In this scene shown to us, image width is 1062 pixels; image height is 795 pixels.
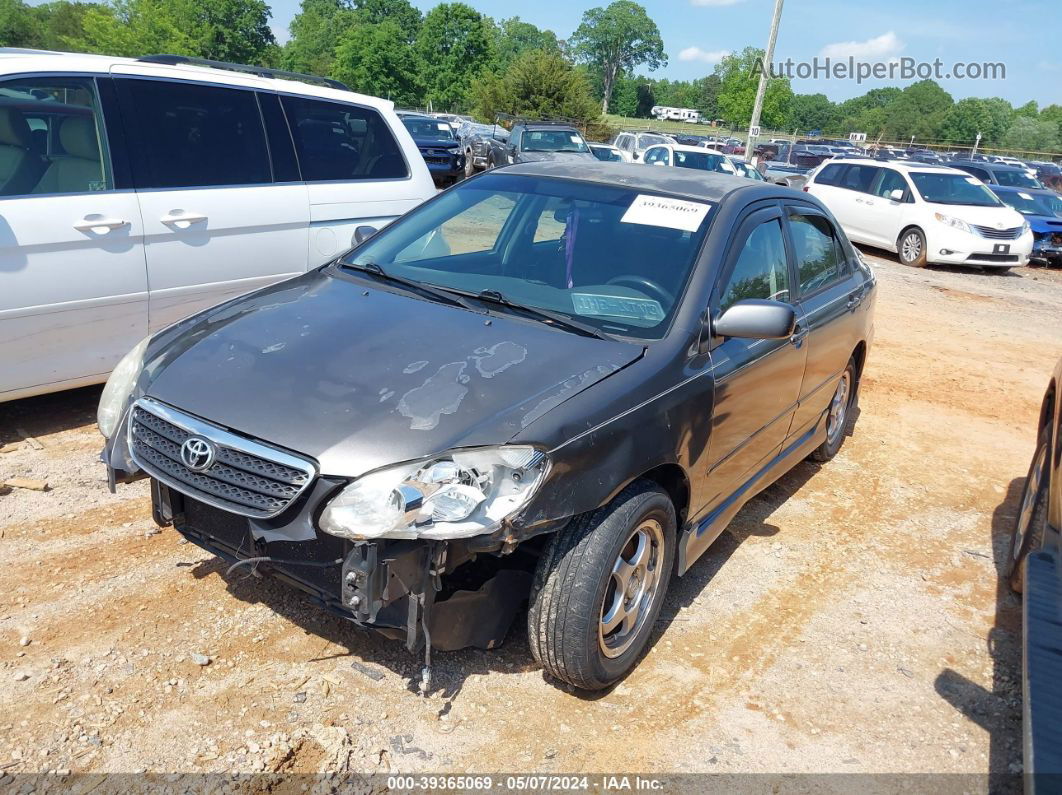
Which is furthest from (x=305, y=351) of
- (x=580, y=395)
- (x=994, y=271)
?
(x=994, y=271)

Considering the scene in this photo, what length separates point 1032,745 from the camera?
6.95 feet

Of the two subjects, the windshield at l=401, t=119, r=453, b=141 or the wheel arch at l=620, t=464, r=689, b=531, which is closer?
the wheel arch at l=620, t=464, r=689, b=531

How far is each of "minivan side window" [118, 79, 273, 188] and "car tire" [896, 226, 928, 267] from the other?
12.9m

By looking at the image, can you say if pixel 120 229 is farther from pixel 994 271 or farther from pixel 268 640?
pixel 994 271

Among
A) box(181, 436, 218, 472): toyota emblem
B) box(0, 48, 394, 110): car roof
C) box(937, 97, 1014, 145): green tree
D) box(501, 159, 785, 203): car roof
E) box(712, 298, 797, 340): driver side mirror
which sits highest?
box(937, 97, 1014, 145): green tree

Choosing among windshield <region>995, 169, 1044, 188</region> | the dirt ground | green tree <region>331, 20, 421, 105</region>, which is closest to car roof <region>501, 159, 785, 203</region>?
the dirt ground

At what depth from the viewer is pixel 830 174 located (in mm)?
16922

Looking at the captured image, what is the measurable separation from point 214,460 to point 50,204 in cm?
260

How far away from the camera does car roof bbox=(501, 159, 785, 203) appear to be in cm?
380

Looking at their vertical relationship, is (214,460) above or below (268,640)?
above

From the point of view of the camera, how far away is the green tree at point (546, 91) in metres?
43.3

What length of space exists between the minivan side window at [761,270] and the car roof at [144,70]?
134 inches

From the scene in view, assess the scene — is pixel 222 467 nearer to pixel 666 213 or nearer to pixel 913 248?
pixel 666 213

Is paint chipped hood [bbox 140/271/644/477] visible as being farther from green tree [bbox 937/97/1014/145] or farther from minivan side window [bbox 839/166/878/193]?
green tree [bbox 937/97/1014/145]
